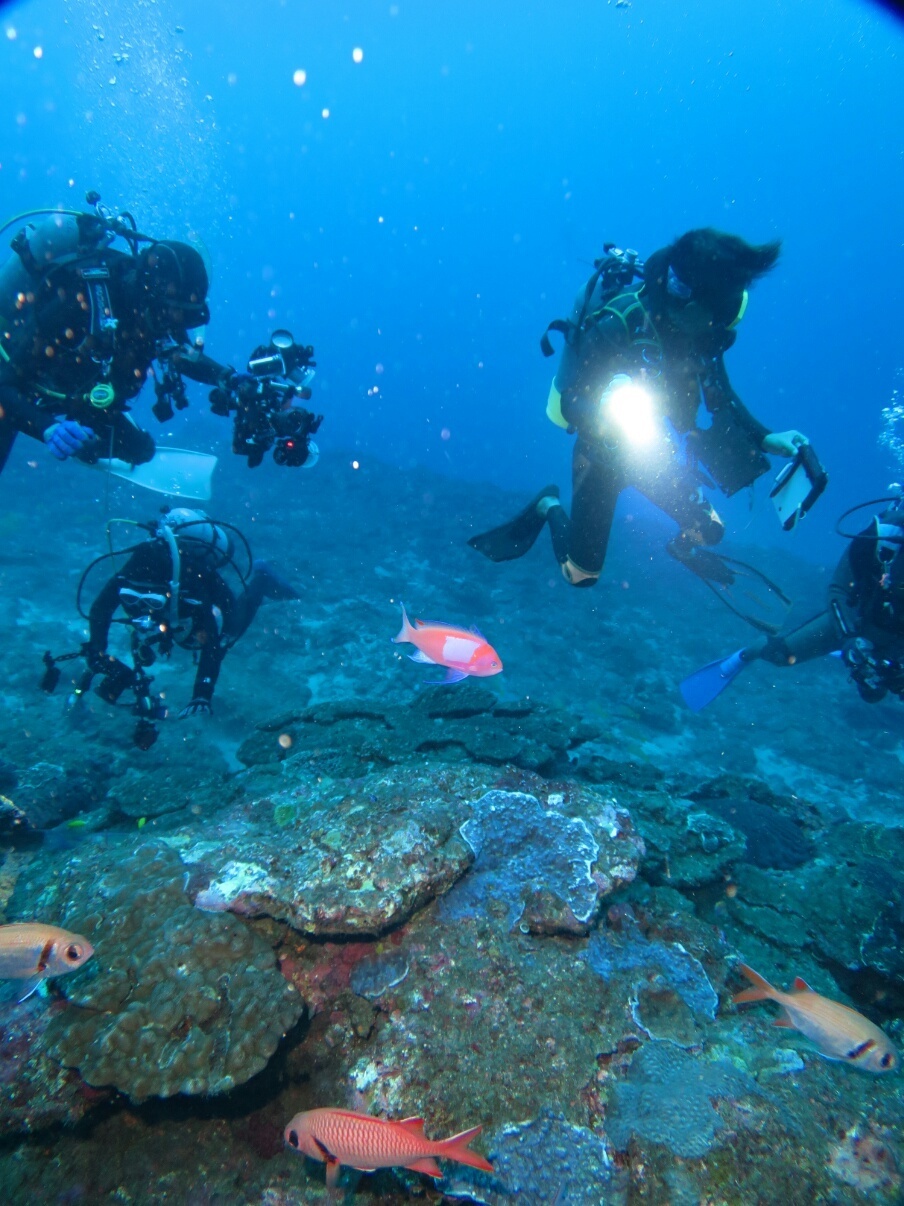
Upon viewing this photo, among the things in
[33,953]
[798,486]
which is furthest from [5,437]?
[798,486]

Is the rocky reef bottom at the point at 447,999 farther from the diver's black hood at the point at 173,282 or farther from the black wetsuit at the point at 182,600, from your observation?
the diver's black hood at the point at 173,282

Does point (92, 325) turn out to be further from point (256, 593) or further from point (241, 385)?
point (256, 593)

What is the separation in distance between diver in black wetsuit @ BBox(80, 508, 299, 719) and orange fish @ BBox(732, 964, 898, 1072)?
539 cm

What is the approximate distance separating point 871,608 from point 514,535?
3952 millimetres

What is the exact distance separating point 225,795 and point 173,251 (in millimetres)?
5042

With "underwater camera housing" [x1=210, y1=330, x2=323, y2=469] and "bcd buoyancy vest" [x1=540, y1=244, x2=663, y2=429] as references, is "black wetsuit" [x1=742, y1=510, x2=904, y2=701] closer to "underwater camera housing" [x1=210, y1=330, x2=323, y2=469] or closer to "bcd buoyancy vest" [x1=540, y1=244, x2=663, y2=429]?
"bcd buoyancy vest" [x1=540, y1=244, x2=663, y2=429]

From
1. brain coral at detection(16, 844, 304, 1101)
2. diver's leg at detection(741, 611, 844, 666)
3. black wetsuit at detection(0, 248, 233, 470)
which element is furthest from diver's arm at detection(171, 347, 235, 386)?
diver's leg at detection(741, 611, 844, 666)

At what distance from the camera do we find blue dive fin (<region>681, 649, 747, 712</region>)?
26.7 feet

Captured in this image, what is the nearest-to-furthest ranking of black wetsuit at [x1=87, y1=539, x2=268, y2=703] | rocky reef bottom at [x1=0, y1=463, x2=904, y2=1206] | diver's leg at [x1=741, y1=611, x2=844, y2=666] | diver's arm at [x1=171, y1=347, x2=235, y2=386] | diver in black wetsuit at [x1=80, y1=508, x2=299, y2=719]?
rocky reef bottom at [x1=0, y1=463, x2=904, y2=1206] < diver's arm at [x1=171, y1=347, x2=235, y2=386] < diver in black wetsuit at [x1=80, y1=508, x2=299, y2=719] < black wetsuit at [x1=87, y1=539, x2=268, y2=703] < diver's leg at [x1=741, y1=611, x2=844, y2=666]

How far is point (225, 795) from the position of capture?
4949mm

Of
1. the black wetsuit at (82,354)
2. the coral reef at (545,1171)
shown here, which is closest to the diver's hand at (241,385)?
the black wetsuit at (82,354)

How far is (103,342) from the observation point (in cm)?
518

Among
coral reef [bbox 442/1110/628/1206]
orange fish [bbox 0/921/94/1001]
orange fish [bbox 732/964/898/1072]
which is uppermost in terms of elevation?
orange fish [bbox 732/964/898/1072]

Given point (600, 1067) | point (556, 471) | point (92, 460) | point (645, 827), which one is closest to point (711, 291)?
point (645, 827)
